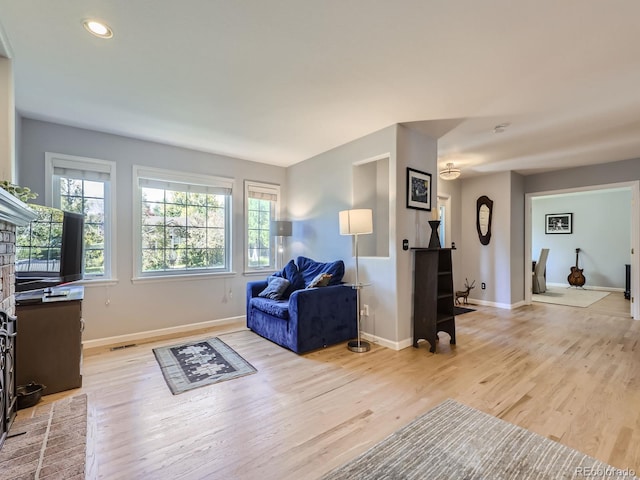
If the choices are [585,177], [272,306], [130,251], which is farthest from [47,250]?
[585,177]

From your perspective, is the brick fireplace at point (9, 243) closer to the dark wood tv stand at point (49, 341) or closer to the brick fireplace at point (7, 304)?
the brick fireplace at point (7, 304)

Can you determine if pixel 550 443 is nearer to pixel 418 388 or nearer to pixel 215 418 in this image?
pixel 418 388

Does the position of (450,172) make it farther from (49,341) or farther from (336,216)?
(49,341)

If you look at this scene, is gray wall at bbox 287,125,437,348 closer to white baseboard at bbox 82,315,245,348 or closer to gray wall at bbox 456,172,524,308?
white baseboard at bbox 82,315,245,348

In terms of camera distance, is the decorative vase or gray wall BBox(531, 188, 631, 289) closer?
the decorative vase

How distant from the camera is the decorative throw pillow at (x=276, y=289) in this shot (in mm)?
3695

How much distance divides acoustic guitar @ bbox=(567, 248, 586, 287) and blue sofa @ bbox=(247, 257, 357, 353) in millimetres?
7237

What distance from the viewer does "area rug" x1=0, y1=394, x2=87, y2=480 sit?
1479 mm

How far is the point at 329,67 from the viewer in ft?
7.27

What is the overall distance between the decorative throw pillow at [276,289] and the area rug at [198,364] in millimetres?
765

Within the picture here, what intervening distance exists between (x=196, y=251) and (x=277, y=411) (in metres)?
2.82

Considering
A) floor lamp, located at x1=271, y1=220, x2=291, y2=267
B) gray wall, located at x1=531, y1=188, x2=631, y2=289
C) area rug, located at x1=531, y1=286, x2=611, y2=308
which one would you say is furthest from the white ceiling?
gray wall, located at x1=531, y1=188, x2=631, y2=289

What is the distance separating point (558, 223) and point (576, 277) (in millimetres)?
1500

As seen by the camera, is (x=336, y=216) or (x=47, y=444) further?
(x=336, y=216)
